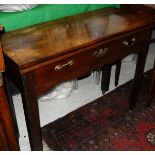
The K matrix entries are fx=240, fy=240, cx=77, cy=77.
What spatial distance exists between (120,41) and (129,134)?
69 cm

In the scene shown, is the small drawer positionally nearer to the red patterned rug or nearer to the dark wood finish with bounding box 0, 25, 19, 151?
the dark wood finish with bounding box 0, 25, 19, 151

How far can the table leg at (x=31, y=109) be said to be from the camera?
1.04 metres

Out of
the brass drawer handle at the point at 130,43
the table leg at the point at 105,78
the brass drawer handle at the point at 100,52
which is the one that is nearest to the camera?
the brass drawer handle at the point at 100,52

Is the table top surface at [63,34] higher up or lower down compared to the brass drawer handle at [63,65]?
higher up

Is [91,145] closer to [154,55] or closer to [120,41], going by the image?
[120,41]

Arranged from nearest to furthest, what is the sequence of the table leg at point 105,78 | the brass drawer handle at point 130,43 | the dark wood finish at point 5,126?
the dark wood finish at point 5,126
the brass drawer handle at point 130,43
the table leg at point 105,78

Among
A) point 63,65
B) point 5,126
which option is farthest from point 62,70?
point 5,126

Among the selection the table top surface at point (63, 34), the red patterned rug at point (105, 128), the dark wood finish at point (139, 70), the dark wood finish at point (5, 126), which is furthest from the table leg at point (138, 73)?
the dark wood finish at point (5, 126)

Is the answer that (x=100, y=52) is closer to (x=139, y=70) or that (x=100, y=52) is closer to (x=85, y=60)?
(x=85, y=60)

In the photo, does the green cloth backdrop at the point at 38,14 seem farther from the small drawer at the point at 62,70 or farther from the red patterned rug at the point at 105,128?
the red patterned rug at the point at 105,128

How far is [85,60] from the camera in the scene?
1.20 metres

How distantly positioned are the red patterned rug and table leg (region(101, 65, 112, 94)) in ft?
0.30

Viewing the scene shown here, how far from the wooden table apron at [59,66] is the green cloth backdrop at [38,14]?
17 centimetres

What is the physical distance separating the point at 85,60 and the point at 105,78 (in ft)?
2.71
